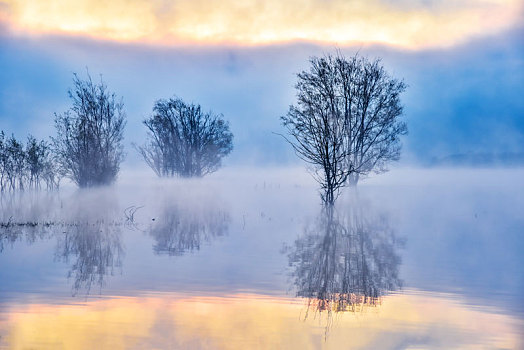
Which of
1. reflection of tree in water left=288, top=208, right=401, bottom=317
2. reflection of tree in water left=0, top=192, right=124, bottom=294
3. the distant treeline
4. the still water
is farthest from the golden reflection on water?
the distant treeline

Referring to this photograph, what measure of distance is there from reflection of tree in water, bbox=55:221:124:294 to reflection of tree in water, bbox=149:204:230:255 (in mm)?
1297

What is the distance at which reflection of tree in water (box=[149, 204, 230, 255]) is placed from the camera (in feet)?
54.4

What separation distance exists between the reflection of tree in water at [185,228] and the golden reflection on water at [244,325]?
20.4ft

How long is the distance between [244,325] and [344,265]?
5.50 meters

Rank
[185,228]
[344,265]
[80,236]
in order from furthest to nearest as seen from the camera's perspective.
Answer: [185,228]
[80,236]
[344,265]

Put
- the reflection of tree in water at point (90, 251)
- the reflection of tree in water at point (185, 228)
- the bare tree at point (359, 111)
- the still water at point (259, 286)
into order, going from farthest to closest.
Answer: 1. the bare tree at point (359, 111)
2. the reflection of tree in water at point (185, 228)
3. the reflection of tree in water at point (90, 251)
4. the still water at point (259, 286)

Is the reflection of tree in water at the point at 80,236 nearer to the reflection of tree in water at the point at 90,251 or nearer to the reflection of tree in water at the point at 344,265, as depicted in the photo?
the reflection of tree in water at the point at 90,251

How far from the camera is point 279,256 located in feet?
48.7

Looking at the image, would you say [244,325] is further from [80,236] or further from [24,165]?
[24,165]

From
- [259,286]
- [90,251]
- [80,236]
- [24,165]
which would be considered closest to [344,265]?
[259,286]

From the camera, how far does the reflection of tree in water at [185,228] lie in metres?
16.6

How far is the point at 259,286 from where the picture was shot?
432 inches

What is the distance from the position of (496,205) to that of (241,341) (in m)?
30.4

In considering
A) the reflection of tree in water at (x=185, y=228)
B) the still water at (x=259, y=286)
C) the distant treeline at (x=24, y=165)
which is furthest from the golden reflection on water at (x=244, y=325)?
the distant treeline at (x=24, y=165)
